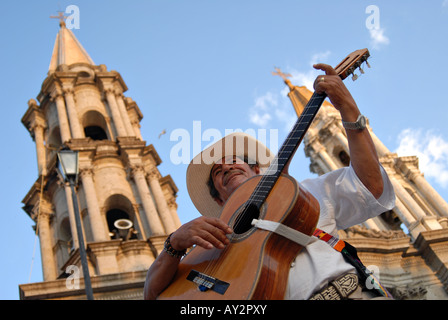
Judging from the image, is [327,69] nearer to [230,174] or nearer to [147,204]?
[230,174]

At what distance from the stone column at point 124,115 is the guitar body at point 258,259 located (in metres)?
21.3

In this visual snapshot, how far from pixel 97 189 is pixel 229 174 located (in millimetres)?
17665

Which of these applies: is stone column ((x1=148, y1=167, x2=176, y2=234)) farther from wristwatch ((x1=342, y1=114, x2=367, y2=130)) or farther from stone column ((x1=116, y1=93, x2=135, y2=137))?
wristwatch ((x1=342, y1=114, x2=367, y2=130))

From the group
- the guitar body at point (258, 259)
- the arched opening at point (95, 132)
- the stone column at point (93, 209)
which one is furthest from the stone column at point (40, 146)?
the guitar body at point (258, 259)

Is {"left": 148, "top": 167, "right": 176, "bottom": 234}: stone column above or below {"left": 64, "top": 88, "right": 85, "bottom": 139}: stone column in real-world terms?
below

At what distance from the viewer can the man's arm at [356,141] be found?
3127 mm

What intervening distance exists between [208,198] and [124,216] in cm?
1845

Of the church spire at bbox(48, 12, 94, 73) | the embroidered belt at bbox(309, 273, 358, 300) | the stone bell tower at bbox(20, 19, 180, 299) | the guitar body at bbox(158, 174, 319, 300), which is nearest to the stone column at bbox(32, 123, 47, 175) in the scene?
the stone bell tower at bbox(20, 19, 180, 299)

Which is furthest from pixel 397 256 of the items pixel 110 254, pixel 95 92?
pixel 95 92

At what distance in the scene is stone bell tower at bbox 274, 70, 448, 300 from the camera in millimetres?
19000

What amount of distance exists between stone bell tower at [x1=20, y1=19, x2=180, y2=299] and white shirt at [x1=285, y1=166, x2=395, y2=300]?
12540mm

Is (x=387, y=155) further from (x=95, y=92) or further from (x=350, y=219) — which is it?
(x=350, y=219)

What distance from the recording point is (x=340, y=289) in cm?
262

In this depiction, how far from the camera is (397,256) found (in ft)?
64.9
